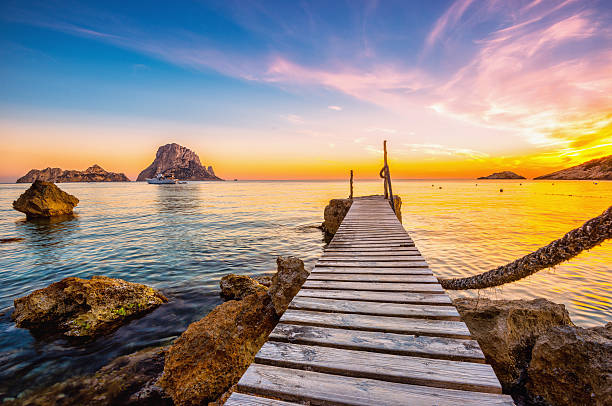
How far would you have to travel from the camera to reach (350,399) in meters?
1.84

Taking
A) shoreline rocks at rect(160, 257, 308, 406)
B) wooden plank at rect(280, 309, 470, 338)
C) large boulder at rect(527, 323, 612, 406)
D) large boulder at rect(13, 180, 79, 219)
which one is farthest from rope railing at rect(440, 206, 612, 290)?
large boulder at rect(13, 180, 79, 219)

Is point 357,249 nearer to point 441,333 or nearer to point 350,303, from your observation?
point 350,303

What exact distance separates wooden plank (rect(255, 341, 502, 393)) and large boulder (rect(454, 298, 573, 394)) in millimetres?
2138

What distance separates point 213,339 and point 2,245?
1867 centimetres

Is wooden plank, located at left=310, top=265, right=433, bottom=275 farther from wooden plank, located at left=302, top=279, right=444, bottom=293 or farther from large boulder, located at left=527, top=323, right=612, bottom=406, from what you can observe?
large boulder, located at left=527, top=323, right=612, bottom=406

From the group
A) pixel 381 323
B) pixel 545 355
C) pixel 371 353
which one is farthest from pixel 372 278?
pixel 545 355

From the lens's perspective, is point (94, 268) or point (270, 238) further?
point (270, 238)

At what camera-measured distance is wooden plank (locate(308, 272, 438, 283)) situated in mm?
4102

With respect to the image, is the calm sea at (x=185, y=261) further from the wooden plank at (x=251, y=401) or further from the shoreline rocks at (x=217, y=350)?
the wooden plank at (x=251, y=401)

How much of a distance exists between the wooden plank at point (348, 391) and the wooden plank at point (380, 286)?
1.87m

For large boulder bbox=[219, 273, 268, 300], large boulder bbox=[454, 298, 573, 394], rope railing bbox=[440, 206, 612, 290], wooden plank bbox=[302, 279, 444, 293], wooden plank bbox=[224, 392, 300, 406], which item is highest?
rope railing bbox=[440, 206, 612, 290]

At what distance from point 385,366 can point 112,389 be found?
4793 millimetres

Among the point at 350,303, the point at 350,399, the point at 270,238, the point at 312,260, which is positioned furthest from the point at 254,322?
the point at 270,238

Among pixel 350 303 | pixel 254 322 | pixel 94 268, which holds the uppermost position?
pixel 350 303
